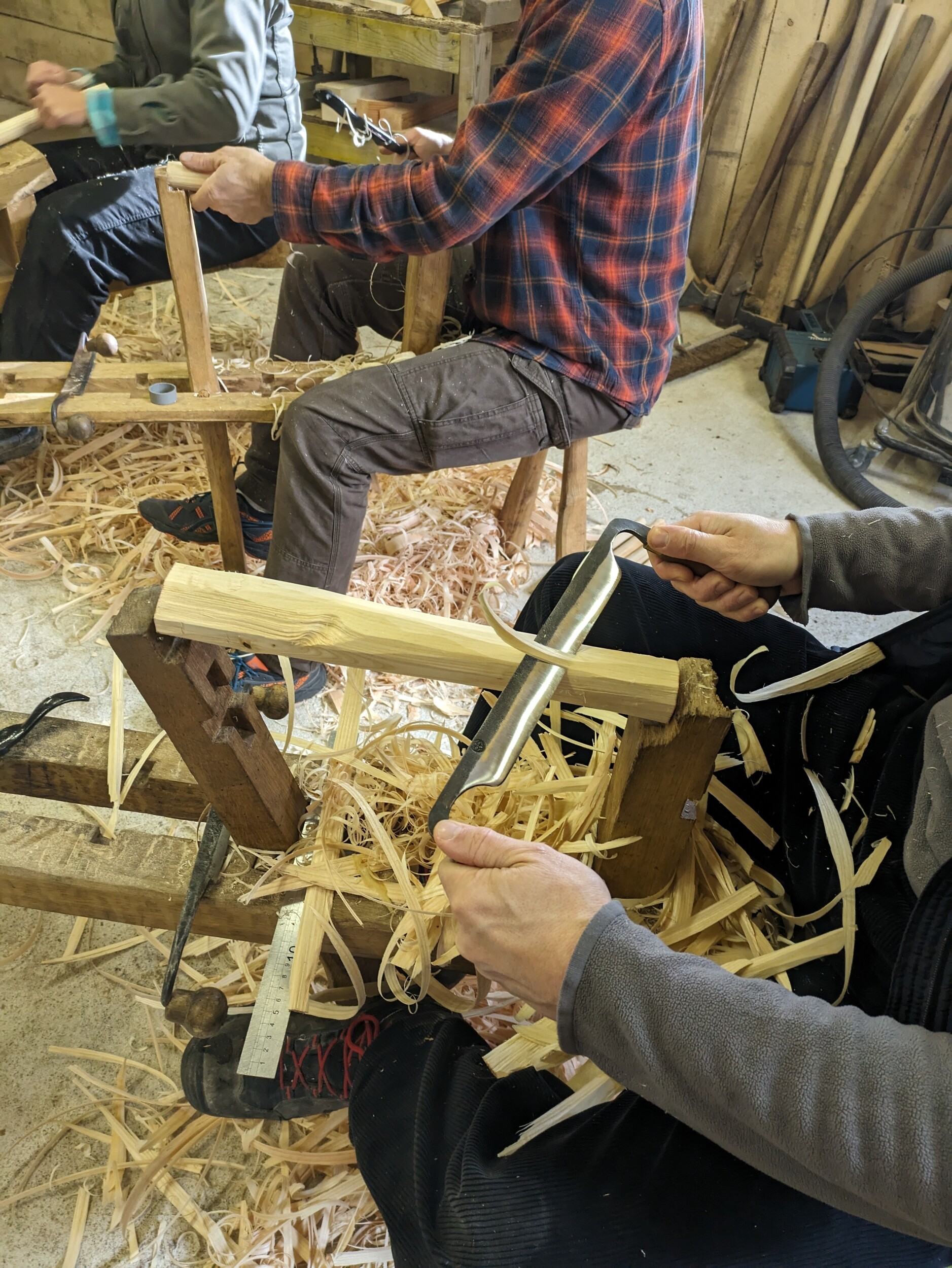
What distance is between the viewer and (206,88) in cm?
194

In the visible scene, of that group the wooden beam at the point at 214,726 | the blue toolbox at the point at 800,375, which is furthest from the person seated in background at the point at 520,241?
the blue toolbox at the point at 800,375

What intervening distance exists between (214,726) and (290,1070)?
0.55m

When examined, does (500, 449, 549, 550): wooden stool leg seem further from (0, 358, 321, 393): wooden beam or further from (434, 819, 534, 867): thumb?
(434, 819, 534, 867): thumb

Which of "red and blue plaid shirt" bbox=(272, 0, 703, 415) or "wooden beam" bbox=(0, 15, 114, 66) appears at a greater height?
"wooden beam" bbox=(0, 15, 114, 66)

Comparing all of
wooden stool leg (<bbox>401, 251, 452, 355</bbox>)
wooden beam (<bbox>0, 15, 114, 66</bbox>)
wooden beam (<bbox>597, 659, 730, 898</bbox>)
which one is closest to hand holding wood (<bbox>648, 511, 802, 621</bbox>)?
wooden beam (<bbox>597, 659, 730, 898</bbox>)

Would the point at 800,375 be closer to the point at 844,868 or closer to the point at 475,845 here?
the point at 844,868

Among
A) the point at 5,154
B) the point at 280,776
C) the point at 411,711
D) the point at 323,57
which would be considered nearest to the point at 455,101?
the point at 323,57

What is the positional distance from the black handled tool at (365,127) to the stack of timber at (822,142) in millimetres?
2195

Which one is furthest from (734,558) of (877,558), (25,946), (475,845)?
(25,946)

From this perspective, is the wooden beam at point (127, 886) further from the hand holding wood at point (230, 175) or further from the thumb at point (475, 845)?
the hand holding wood at point (230, 175)

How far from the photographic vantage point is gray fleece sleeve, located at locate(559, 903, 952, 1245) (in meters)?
0.60

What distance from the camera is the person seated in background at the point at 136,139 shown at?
6.34 feet

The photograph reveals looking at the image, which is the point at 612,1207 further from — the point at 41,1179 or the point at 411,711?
the point at 411,711

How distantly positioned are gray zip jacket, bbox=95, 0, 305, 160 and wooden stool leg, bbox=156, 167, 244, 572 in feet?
1.19
